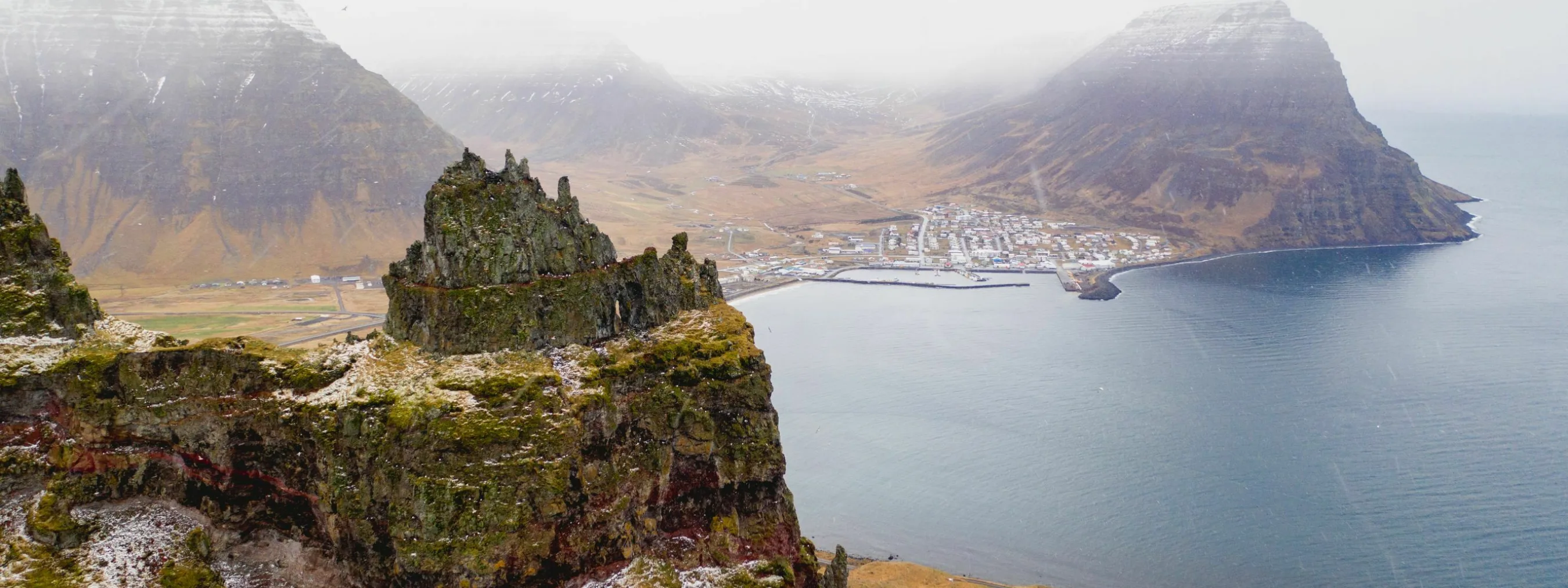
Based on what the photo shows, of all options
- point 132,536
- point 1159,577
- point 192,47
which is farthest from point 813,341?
point 192,47

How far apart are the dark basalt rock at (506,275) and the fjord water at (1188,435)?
132ft

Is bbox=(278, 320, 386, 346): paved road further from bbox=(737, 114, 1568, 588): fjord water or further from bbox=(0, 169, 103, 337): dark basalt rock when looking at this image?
bbox=(0, 169, 103, 337): dark basalt rock

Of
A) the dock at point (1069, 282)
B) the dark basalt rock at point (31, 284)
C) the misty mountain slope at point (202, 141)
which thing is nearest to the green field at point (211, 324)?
the misty mountain slope at point (202, 141)

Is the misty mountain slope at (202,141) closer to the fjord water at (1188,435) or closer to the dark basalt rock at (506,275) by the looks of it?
the fjord water at (1188,435)

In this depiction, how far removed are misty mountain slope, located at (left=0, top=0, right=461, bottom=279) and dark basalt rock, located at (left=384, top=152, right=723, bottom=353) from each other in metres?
146

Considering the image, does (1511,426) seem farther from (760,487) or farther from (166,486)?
(166,486)

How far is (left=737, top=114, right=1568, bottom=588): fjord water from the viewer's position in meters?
64.9

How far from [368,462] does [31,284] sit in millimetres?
13735

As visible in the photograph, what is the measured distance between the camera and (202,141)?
17588 cm

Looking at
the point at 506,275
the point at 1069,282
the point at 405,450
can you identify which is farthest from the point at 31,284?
the point at 1069,282

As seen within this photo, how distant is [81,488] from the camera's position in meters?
27.8

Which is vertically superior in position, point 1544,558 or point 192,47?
point 192,47

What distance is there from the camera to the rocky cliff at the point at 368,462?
1063 inches

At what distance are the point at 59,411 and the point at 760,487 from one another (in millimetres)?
22925
